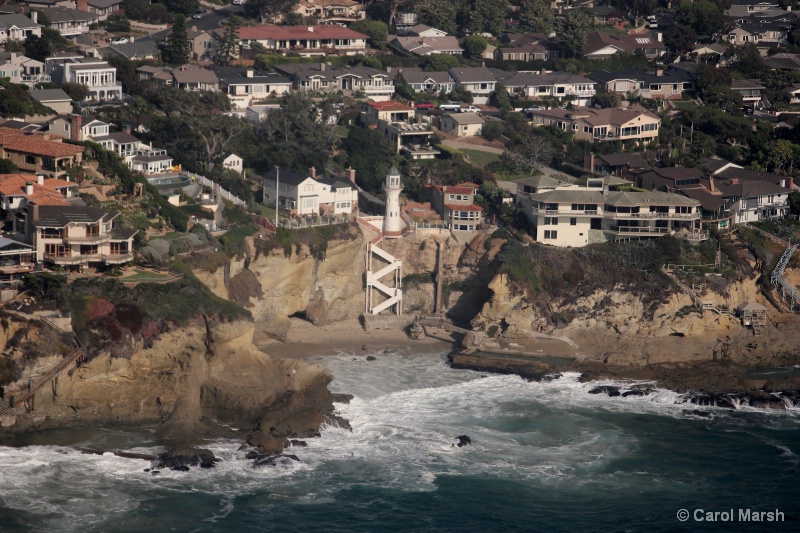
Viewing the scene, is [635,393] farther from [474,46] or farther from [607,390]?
[474,46]

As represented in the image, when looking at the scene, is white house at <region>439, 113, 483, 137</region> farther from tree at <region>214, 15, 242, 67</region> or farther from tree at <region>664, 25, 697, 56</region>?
tree at <region>664, 25, 697, 56</region>

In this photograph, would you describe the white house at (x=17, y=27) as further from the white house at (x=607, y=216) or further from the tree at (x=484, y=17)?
the white house at (x=607, y=216)

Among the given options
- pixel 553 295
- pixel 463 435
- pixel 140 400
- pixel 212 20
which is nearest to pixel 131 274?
pixel 140 400

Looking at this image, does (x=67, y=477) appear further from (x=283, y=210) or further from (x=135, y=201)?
(x=283, y=210)

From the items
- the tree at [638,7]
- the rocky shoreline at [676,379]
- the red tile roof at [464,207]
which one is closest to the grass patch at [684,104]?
the tree at [638,7]

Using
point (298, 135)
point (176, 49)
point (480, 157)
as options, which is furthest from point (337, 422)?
point (176, 49)

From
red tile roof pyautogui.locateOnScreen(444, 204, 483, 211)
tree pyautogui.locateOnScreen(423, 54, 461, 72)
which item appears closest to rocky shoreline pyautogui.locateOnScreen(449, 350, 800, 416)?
red tile roof pyautogui.locateOnScreen(444, 204, 483, 211)
